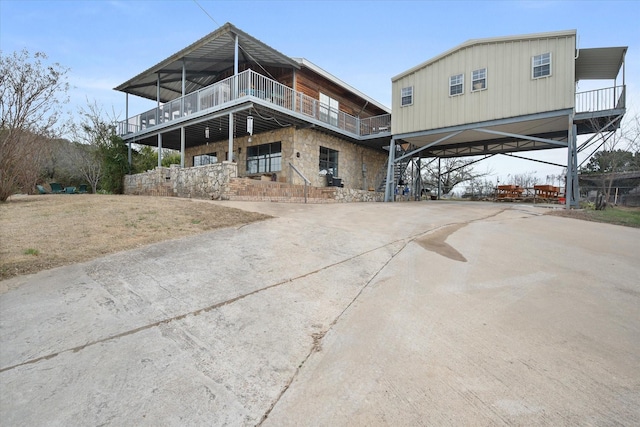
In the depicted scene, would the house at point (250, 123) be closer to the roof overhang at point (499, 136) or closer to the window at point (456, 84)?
the roof overhang at point (499, 136)

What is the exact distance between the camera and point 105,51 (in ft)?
46.2

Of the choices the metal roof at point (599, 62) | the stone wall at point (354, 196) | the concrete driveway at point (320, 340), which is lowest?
the concrete driveway at point (320, 340)

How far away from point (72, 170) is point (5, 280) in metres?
26.7

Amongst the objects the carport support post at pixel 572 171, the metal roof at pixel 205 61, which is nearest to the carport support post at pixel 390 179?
the metal roof at pixel 205 61

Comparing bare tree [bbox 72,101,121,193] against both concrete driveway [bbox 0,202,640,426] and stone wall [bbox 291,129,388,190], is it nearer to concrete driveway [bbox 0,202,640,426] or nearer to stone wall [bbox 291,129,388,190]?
stone wall [bbox 291,129,388,190]

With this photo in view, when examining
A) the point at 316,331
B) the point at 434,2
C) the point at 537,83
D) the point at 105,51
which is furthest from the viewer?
the point at 105,51

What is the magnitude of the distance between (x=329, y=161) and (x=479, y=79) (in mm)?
7902

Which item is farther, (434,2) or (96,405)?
(434,2)

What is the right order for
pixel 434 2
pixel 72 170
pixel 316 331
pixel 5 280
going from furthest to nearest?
pixel 72 170 → pixel 434 2 → pixel 5 280 → pixel 316 331

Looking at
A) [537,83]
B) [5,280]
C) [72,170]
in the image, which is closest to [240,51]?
[537,83]

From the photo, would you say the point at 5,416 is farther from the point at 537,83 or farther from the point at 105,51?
the point at 105,51

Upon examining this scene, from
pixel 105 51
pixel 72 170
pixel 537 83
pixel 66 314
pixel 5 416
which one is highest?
pixel 105 51

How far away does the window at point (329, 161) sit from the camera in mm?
16578

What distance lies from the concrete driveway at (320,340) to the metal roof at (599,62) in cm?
1162
